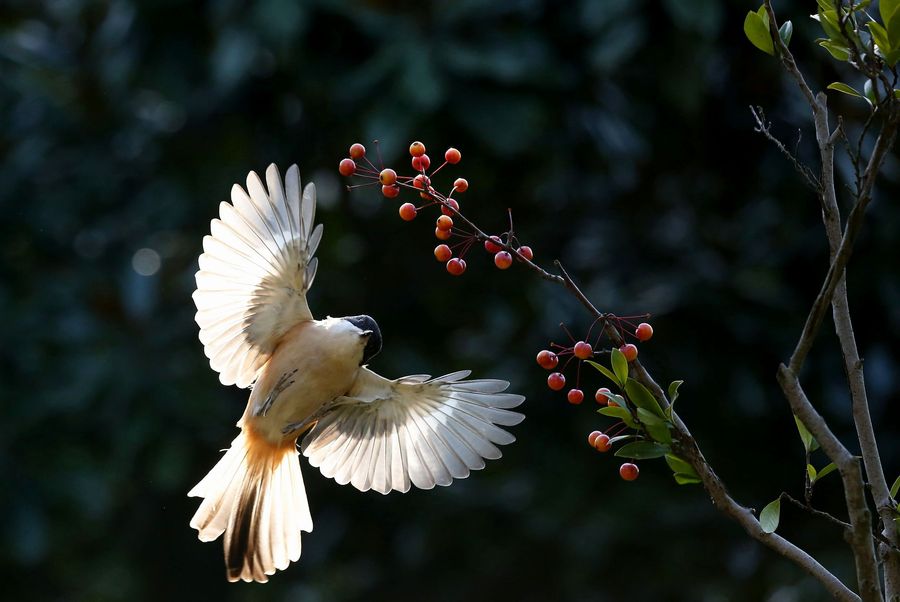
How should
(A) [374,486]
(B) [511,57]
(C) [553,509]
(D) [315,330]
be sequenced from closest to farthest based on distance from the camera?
(D) [315,330]
(A) [374,486]
(B) [511,57]
(C) [553,509]

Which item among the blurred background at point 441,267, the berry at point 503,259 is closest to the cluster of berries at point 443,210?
the berry at point 503,259

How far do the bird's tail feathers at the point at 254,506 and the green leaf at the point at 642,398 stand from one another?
126cm

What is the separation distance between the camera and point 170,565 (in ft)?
21.1

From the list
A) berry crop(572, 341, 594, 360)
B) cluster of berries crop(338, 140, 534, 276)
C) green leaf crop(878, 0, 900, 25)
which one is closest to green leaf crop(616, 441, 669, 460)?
berry crop(572, 341, 594, 360)

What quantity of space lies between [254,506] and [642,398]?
1.42 m

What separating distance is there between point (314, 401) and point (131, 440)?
278 cm

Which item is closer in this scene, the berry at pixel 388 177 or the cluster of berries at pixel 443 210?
the cluster of berries at pixel 443 210

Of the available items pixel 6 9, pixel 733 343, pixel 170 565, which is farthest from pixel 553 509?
pixel 6 9

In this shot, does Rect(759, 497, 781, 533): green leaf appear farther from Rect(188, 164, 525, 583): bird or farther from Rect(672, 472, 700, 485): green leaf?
Rect(188, 164, 525, 583): bird

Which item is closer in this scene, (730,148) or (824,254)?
(824,254)

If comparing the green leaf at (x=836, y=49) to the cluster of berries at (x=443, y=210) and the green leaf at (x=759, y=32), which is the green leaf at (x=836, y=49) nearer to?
the green leaf at (x=759, y=32)

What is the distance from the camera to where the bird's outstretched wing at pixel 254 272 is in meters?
2.63

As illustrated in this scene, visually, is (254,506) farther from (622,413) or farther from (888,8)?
(888,8)

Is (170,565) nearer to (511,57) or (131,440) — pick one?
(131,440)
